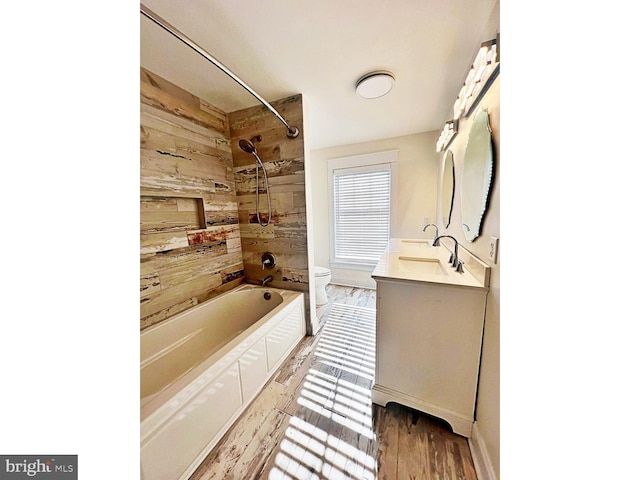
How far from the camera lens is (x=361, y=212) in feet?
10.8

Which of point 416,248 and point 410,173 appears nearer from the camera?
point 416,248

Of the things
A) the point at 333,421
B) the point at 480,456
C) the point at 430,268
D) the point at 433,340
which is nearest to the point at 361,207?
the point at 430,268

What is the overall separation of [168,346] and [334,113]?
2610mm

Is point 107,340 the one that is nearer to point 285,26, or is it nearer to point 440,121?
point 285,26

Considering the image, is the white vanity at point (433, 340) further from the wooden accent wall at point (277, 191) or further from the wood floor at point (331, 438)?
the wooden accent wall at point (277, 191)

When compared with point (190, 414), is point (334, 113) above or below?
above

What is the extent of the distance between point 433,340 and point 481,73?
145cm

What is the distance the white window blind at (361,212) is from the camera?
313 cm

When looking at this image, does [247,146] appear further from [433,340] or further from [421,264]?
[433,340]

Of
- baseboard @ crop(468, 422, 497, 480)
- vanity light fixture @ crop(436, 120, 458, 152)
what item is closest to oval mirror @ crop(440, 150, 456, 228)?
vanity light fixture @ crop(436, 120, 458, 152)

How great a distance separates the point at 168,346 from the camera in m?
1.61

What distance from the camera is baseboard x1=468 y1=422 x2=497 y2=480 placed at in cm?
92

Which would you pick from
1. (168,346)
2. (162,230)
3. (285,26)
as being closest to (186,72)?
(285,26)
